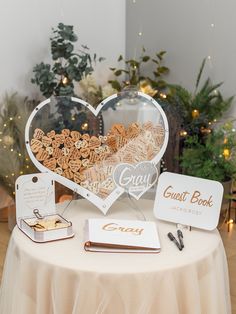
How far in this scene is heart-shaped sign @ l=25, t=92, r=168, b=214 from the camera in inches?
66.0

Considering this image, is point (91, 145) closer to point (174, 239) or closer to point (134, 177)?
point (134, 177)

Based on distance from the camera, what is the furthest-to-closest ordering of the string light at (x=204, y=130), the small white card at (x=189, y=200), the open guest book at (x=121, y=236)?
the string light at (x=204, y=130) → the small white card at (x=189, y=200) → the open guest book at (x=121, y=236)

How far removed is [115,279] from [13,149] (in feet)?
5.44

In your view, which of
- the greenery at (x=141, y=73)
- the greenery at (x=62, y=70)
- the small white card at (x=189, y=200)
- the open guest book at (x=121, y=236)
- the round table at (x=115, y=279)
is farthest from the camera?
the greenery at (x=141, y=73)

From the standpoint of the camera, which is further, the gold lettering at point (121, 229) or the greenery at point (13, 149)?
the greenery at point (13, 149)

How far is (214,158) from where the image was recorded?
9.05 feet

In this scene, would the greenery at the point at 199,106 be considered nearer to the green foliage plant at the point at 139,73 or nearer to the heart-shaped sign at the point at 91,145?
the green foliage plant at the point at 139,73

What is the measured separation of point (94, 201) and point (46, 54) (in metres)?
1.85

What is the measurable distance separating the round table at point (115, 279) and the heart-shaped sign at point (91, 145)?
244 mm

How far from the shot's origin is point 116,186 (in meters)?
1.70

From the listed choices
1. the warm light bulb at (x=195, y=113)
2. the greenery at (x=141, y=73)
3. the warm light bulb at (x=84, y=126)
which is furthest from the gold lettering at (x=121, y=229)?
the greenery at (x=141, y=73)

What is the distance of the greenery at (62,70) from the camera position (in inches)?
116

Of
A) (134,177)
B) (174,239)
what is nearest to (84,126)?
(134,177)

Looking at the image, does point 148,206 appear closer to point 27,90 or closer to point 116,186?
point 116,186
